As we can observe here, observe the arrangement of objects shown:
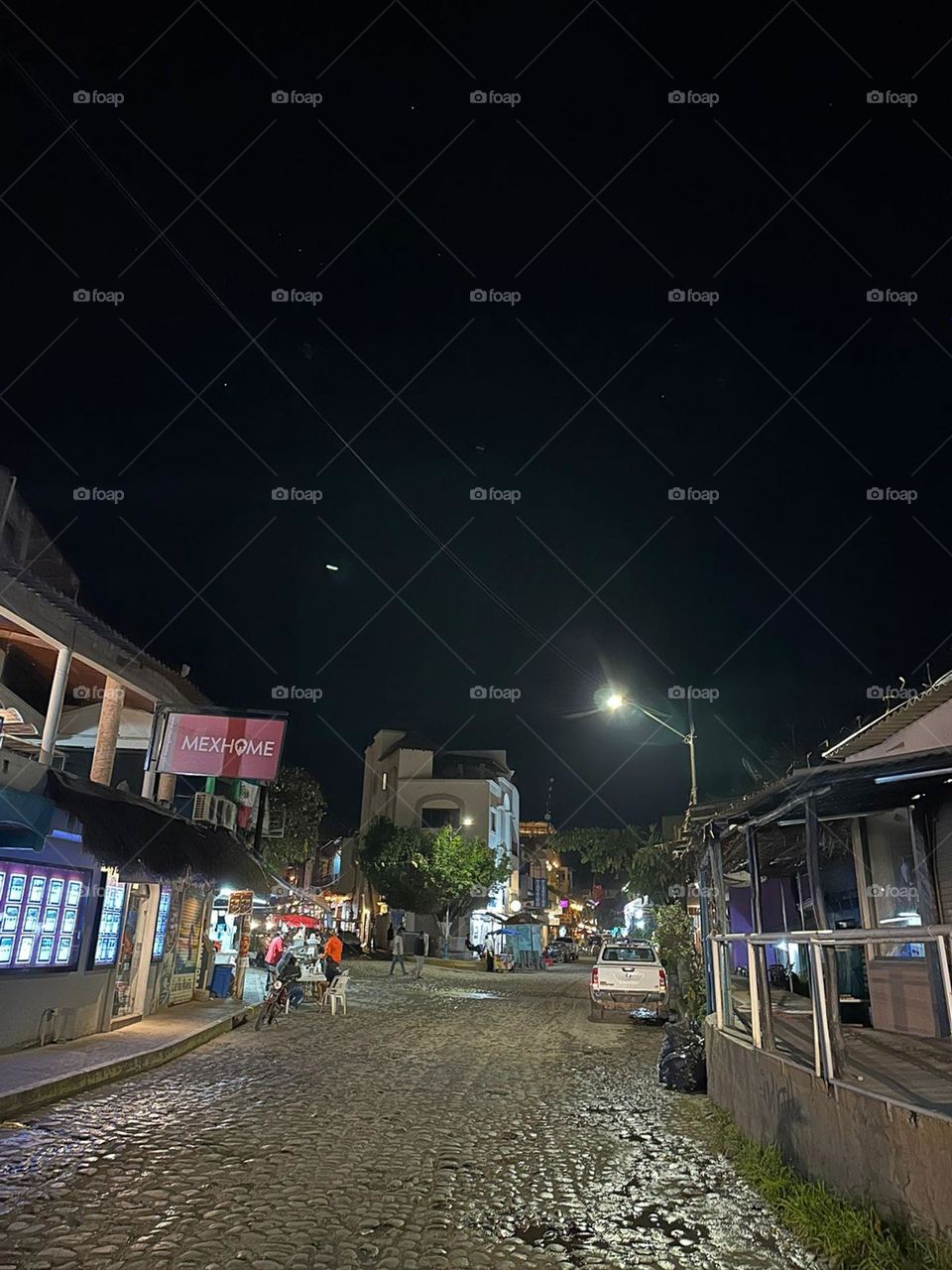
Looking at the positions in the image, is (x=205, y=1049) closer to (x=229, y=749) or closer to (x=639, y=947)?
(x=229, y=749)

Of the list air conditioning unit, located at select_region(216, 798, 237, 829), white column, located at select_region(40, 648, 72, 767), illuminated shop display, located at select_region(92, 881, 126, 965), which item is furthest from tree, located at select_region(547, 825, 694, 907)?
white column, located at select_region(40, 648, 72, 767)

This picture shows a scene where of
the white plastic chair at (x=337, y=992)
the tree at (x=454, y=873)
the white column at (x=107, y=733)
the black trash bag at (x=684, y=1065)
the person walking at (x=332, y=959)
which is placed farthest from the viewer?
the tree at (x=454, y=873)

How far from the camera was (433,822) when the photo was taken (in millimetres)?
54594

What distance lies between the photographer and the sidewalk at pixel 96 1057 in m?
8.52

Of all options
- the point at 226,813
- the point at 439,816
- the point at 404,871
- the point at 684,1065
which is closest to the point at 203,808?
the point at 226,813

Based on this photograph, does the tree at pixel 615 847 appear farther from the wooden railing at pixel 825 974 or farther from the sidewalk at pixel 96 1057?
the wooden railing at pixel 825 974

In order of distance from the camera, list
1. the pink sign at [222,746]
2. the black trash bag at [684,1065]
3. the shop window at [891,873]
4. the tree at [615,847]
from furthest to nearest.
→ 1. the tree at [615,847]
2. the pink sign at [222,746]
3. the shop window at [891,873]
4. the black trash bag at [684,1065]

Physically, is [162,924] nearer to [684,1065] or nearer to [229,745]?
[229,745]

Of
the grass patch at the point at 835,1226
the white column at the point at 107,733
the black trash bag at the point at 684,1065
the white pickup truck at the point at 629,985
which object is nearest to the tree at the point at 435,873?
the white pickup truck at the point at 629,985

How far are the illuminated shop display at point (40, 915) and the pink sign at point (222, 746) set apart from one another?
3220 millimetres

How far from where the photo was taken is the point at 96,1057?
1065 cm

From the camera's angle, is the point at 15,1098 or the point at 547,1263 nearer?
the point at 547,1263

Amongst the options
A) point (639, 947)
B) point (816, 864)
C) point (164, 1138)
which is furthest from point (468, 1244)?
point (639, 947)

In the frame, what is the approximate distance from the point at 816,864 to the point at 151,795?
14172mm
